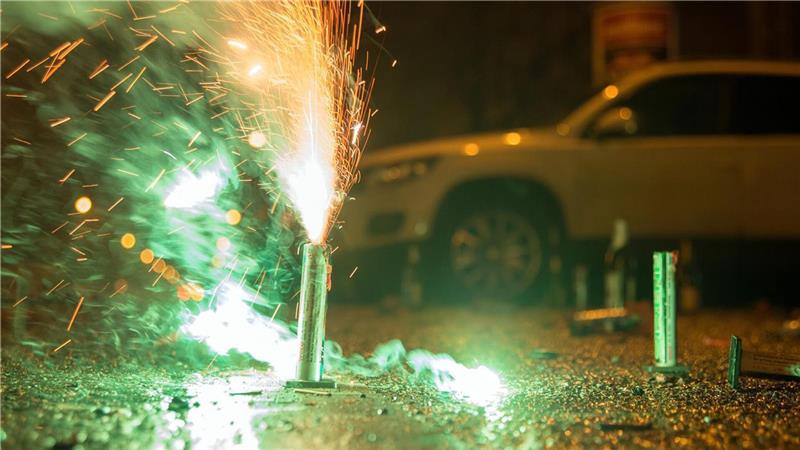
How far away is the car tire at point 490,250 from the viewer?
378 inches

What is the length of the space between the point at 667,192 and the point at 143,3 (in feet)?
17.6

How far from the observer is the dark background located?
1469 cm

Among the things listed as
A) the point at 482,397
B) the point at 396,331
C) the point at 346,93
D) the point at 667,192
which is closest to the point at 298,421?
the point at 482,397

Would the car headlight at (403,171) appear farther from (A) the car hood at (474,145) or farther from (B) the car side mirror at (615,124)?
(B) the car side mirror at (615,124)

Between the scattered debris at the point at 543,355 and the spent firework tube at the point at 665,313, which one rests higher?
the spent firework tube at the point at 665,313

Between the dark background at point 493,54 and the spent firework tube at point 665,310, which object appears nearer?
the spent firework tube at point 665,310

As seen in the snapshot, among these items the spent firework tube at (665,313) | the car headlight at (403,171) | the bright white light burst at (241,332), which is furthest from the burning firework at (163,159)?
the car headlight at (403,171)

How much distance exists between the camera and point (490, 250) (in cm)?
970

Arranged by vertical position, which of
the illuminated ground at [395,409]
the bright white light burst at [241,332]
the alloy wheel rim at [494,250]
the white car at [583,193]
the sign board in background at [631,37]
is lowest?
the illuminated ground at [395,409]

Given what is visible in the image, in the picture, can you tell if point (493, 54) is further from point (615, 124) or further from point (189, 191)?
point (189, 191)

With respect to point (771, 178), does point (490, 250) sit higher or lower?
lower

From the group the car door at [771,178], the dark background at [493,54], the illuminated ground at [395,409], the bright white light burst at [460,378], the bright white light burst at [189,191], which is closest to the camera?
the illuminated ground at [395,409]

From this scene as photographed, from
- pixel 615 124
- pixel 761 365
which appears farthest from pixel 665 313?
pixel 615 124

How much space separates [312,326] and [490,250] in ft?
16.2
